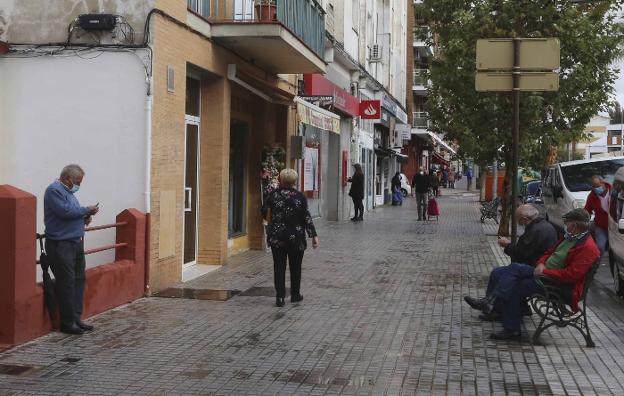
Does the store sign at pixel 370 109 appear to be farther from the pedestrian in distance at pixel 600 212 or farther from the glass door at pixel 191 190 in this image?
the glass door at pixel 191 190

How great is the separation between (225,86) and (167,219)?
3.02 metres

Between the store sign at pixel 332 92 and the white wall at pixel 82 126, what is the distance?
29.9 feet

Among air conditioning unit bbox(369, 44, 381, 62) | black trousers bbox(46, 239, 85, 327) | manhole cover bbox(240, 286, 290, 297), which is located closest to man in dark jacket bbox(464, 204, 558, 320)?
manhole cover bbox(240, 286, 290, 297)

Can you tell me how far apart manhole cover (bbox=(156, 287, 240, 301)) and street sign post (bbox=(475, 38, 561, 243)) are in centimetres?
373

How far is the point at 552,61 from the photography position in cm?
888

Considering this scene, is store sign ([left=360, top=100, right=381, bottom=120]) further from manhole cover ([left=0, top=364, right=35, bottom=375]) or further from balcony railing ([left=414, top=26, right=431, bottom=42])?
manhole cover ([left=0, top=364, right=35, bottom=375])

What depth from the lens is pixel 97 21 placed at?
375 inches

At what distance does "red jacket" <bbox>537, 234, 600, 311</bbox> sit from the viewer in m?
7.11

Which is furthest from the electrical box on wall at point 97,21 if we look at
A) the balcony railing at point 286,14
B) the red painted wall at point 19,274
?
the red painted wall at point 19,274

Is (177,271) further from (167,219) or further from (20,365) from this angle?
(20,365)

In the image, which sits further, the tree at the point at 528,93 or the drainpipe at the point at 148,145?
the tree at the point at 528,93

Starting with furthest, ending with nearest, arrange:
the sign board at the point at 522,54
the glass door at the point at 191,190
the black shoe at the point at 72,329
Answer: the glass door at the point at 191,190, the sign board at the point at 522,54, the black shoe at the point at 72,329

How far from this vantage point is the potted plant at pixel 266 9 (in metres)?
12.4

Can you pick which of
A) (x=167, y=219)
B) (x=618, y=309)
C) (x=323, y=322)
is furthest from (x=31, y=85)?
(x=618, y=309)
